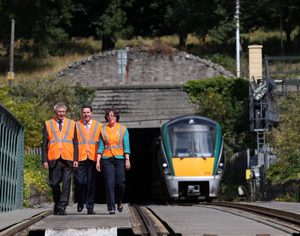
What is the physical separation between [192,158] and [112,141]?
50.1 feet

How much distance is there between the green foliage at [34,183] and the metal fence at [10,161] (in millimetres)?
3884

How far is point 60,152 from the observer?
49.7 ft

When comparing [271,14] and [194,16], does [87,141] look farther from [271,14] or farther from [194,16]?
[194,16]

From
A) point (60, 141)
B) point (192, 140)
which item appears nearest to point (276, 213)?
point (60, 141)

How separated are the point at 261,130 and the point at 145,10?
34487 mm

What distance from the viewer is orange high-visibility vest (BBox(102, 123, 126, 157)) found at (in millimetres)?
15523

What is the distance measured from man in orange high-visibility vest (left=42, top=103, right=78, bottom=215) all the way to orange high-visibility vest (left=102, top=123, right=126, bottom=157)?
0.54m

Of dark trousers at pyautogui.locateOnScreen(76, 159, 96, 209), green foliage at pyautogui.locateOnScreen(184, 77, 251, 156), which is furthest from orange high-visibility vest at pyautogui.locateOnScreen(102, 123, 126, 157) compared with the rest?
green foliage at pyautogui.locateOnScreen(184, 77, 251, 156)

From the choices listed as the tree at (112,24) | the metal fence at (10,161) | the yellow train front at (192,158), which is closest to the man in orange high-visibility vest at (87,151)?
the metal fence at (10,161)

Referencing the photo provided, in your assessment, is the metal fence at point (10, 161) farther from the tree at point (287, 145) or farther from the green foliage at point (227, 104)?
the green foliage at point (227, 104)

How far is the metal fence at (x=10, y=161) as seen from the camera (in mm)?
17375

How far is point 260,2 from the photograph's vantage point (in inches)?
2452

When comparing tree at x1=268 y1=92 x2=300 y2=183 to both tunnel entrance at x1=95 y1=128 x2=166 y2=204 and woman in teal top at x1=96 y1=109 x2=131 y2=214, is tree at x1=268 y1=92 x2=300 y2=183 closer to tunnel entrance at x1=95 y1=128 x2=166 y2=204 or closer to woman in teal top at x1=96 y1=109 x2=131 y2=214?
woman in teal top at x1=96 y1=109 x2=131 y2=214

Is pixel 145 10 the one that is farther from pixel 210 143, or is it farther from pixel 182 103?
pixel 210 143
